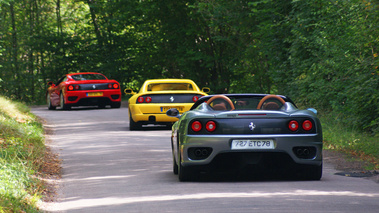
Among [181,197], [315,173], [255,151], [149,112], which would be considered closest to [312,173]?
[315,173]

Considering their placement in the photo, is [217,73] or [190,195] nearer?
[190,195]

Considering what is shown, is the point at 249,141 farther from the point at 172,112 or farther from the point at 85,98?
the point at 85,98

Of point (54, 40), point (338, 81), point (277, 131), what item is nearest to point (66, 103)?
point (338, 81)

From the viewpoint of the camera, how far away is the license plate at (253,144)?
8195mm

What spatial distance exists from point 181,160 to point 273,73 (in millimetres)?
14681

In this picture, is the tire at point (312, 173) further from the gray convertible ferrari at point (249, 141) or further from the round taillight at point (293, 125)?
the round taillight at point (293, 125)

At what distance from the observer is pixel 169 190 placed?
25.9 feet

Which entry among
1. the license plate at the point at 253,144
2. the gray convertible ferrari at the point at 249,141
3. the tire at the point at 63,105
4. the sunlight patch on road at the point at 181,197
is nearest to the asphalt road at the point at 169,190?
the sunlight patch on road at the point at 181,197

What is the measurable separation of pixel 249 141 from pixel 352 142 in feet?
16.4

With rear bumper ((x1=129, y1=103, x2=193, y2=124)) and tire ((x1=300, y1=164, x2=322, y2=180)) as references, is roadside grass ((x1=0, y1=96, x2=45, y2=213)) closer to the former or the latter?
tire ((x1=300, y1=164, x2=322, y2=180))

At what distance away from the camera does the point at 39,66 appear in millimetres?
42844

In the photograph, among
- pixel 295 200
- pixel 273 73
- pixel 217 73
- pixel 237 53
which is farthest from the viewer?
pixel 217 73

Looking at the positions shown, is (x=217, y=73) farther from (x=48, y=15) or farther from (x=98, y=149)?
(x=98, y=149)

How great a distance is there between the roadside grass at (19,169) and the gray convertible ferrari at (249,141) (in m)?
1.82
